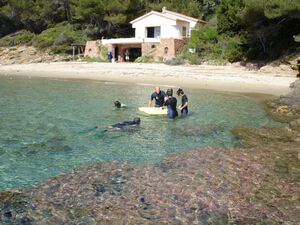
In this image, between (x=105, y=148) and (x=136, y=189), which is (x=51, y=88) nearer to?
(x=105, y=148)

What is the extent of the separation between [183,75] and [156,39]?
14326 mm

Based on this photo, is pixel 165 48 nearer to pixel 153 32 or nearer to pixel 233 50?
pixel 153 32

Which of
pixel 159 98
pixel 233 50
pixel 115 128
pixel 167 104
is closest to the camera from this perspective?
pixel 115 128

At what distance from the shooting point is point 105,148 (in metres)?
11.0

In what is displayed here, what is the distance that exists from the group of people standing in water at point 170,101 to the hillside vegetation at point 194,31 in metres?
14.6

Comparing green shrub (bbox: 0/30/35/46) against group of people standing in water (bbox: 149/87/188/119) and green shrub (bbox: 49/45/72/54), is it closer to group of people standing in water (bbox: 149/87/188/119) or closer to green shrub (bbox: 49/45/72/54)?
green shrub (bbox: 49/45/72/54)

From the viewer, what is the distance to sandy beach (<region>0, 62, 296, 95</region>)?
26461mm

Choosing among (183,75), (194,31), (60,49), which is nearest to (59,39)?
(60,49)

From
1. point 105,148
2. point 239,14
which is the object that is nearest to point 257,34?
point 239,14

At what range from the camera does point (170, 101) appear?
15.2m

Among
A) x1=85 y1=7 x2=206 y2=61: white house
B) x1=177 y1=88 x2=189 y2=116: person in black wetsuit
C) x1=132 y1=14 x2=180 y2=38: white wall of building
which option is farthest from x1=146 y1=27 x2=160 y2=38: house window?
x1=177 y1=88 x2=189 y2=116: person in black wetsuit

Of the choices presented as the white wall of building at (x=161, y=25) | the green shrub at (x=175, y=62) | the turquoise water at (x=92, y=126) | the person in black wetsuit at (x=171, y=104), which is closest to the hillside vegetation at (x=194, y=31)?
the green shrub at (x=175, y=62)

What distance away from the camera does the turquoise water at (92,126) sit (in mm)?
9789

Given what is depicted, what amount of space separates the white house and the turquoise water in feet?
64.5
